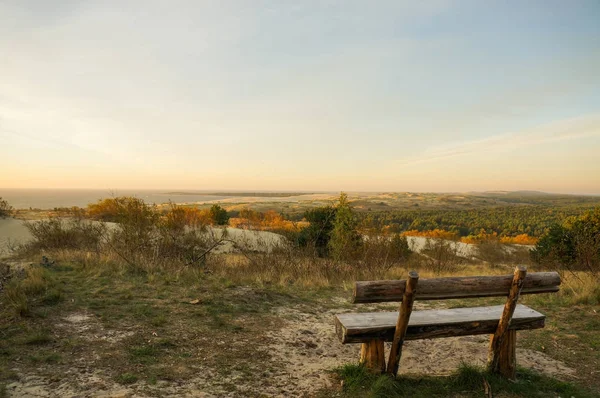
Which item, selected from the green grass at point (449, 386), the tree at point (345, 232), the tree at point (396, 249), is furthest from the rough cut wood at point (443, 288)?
the tree at point (396, 249)

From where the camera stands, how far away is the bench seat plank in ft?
11.7

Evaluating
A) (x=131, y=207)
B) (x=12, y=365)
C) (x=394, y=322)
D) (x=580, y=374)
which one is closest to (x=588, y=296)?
(x=580, y=374)

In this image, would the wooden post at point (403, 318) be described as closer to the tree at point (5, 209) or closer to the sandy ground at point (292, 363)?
the sandy ground at point (292, 363)

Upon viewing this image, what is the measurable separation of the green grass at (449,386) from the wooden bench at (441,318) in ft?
0.49

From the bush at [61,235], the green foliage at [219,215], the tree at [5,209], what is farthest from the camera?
the green foliage at [219,215]

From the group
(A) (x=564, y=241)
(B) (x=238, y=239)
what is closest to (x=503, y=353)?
(B) (x=238, y=239)

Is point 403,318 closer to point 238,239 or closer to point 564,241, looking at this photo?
point 238,239

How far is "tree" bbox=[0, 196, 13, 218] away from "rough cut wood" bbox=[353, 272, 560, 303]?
2317 centimetres

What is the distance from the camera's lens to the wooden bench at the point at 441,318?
11.1 ft

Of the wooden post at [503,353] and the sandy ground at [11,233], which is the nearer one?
the wooden post at [503,353]

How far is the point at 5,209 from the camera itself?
19.5 m

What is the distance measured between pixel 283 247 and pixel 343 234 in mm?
4166

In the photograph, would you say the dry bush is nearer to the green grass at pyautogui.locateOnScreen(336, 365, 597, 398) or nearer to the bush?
the green grass at pyautogui.locateOnScreen(336, 365, 597, 398)

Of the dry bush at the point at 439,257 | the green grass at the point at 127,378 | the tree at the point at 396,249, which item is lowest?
the dry bush at the point at 439,257
